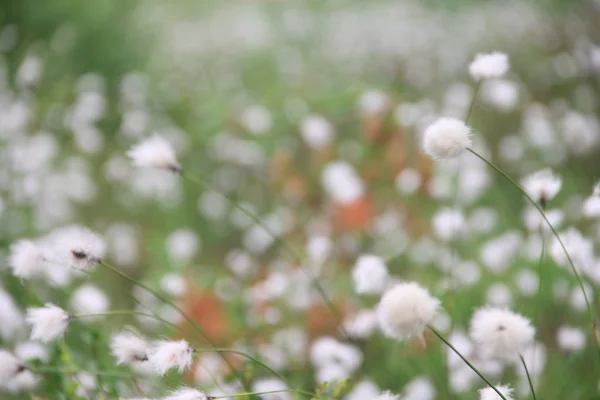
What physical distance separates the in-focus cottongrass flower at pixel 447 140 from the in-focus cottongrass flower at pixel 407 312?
0.22m

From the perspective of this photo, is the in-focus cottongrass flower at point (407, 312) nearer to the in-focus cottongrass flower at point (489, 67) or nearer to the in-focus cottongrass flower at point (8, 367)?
the in-focus cottongrass flower at point (489, 67)

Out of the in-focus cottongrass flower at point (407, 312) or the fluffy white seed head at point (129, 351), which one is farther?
the fluffy white seed head at point (129, 351)

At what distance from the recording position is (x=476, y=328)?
0.66 metres

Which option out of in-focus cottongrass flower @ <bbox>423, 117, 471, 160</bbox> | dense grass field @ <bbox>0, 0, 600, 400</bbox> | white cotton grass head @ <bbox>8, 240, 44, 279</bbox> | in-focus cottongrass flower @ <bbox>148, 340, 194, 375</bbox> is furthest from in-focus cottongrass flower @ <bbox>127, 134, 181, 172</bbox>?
in-focus cottongrass flower @ <bbox>423, 117, 471, 160</bbox>

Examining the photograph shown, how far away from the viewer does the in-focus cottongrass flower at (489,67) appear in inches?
36.2

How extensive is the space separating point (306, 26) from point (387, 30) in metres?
0.67

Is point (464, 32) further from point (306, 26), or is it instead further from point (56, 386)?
point (56, 386)

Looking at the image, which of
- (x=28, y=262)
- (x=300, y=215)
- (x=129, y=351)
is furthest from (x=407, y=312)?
(x=300, y=215)

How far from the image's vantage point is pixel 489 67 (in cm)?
93

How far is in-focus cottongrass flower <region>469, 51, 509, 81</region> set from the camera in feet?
3.02

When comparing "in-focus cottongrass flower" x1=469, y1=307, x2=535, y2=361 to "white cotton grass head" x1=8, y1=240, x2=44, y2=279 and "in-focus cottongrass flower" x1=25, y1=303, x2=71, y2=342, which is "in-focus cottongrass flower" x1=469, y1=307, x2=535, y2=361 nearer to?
"in-focus cottongrass flower" x1=25, y1=303, x2=71, y2=342

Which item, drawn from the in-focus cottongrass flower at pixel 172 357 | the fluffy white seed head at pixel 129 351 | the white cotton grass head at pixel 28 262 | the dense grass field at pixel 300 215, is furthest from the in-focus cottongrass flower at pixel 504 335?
the white cotton grass head at pixel 28 262

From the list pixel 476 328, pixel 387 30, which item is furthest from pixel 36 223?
pixel 387 30

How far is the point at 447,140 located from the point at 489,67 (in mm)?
249
